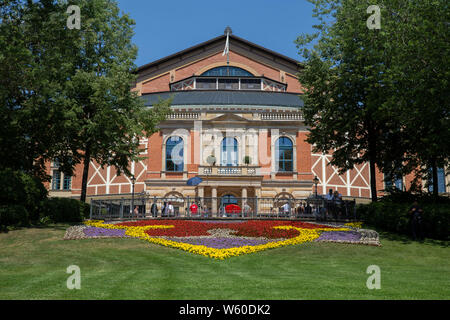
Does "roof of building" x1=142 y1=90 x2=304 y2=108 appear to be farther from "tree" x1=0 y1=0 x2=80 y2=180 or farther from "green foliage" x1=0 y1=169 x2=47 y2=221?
"green foliage" x1=0 y1=169 x2=47 y2=221

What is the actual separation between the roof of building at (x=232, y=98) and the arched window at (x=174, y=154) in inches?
178

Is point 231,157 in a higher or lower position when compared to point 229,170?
A: higher

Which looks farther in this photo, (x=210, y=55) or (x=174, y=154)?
(x=210, y=55)

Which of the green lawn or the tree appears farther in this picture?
the tree

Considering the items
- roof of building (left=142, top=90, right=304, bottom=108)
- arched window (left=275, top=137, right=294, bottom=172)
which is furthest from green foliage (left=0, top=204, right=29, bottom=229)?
arched window (left=275, top=137, right=294, bottom=172)

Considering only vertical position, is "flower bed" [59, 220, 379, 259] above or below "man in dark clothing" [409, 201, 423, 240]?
below

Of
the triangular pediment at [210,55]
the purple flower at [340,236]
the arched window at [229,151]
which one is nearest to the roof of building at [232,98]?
the arched window at [229,151]

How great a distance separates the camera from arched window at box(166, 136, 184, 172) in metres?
38.6

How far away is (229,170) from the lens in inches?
1364

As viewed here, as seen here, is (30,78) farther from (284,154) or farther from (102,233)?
(284,154)

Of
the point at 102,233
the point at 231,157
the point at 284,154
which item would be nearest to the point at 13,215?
the point at 102,233

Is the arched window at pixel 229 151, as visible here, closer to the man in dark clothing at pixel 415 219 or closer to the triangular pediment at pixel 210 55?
the triangular pediment at pixel 210 55

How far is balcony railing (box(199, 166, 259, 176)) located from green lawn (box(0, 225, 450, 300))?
1935cm

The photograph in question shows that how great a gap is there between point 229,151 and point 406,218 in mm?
23146
